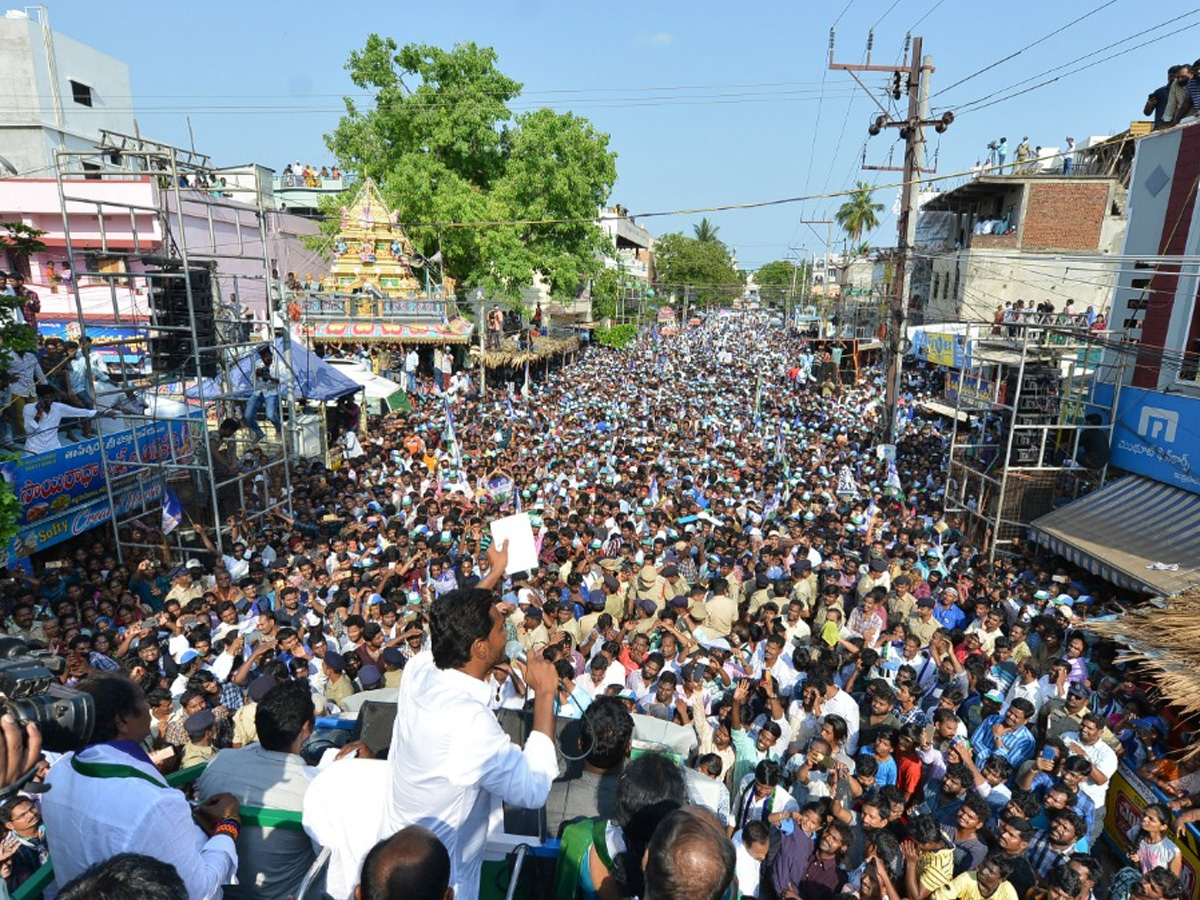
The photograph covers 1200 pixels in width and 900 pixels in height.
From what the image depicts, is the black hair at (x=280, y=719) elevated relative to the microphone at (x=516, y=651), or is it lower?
elevated

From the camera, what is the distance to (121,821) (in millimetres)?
2254

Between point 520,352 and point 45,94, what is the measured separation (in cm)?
1795

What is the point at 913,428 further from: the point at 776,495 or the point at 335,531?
the point at 335,531

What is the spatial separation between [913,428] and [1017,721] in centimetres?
1467

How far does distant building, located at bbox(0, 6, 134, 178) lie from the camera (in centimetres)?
2316

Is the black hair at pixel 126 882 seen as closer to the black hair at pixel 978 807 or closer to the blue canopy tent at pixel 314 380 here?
the black hair at pixel 978 807

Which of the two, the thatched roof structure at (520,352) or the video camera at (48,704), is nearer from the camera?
the video camera at (48,704)

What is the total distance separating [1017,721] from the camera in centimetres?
505

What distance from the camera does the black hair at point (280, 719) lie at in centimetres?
312

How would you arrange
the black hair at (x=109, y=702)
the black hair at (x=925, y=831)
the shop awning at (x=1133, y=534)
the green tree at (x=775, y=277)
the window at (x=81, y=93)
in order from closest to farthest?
the black hair at (x=109, y=702), the black hair at (x=925, y=831), the shop awning at (x=1133, y=534), the window at (x=81, y=93), the green tree at (x=775, y=277)

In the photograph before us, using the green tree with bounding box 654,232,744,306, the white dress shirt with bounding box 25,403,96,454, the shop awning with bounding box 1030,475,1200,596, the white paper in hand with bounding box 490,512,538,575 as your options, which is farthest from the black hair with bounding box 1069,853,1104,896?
the green tree with bounding box 654,232,744,306

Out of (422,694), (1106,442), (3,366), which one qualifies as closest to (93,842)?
(422,694)

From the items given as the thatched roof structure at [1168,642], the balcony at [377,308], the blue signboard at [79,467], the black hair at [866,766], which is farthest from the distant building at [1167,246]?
the balcony at [377,308]

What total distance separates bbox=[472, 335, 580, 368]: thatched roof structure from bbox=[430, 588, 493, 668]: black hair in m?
21.4
